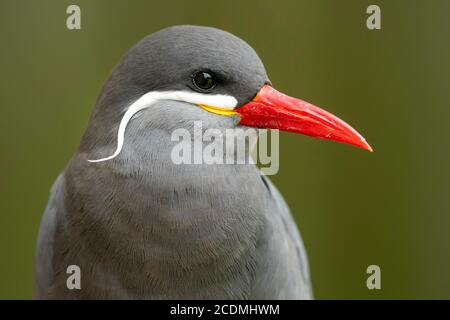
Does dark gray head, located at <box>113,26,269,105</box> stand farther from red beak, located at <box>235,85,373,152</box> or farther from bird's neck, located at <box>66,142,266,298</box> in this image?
bird's neck, located at <box>66,142,266,298</box>

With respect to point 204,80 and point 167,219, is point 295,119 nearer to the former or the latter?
point 204,80

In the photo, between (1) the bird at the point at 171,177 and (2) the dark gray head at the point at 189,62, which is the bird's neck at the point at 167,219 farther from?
(2) the dark gray head at the point at 189,62

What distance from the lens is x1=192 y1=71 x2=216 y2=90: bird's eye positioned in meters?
1.68

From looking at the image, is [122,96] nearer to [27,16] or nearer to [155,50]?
[155,50]

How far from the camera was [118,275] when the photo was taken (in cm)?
174

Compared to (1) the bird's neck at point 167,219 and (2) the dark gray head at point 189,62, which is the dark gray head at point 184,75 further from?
(1) the bird's neck at point 167,219

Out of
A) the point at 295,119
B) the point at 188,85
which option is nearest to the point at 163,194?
the point at 188,85

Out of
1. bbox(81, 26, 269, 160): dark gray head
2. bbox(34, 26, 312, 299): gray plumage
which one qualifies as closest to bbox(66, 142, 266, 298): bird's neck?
bbox(34, 26, 312, 299): gray plumage

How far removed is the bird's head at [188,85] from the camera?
1.66 m

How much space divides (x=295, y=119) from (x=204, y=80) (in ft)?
0.81

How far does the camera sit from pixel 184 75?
65.6 inches

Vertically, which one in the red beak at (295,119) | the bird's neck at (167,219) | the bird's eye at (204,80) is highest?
the bird's eye at (204,80)

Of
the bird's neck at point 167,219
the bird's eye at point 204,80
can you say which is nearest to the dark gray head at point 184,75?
the bird's eye at point 204,80

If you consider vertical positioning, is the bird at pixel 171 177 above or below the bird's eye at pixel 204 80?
below
